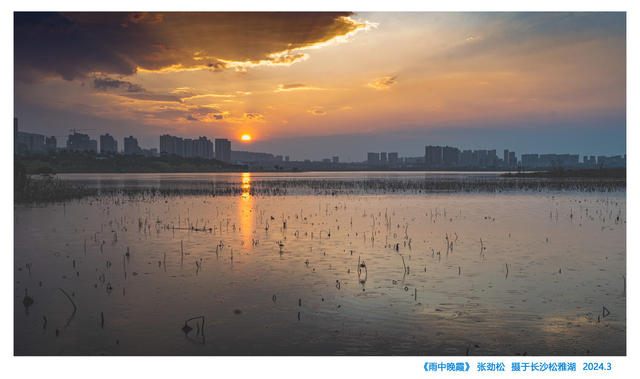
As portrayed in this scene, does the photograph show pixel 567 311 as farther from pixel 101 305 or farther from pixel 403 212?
pixel 403 212

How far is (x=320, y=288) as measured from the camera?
47.0ft

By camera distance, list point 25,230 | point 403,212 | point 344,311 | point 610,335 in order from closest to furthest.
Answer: point 610,335 → point 344,311 → point 25,230 → point 403,212

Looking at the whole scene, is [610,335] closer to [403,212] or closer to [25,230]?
[403,212]

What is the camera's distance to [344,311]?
1214 cm

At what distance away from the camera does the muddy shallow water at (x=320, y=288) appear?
10.3 m

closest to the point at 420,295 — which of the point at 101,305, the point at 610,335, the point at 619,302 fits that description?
the point at 610,335

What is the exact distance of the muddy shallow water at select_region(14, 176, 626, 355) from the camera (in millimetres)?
10344

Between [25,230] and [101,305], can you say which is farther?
[25,230]

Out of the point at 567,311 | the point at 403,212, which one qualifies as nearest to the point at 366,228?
the point at 403,212
